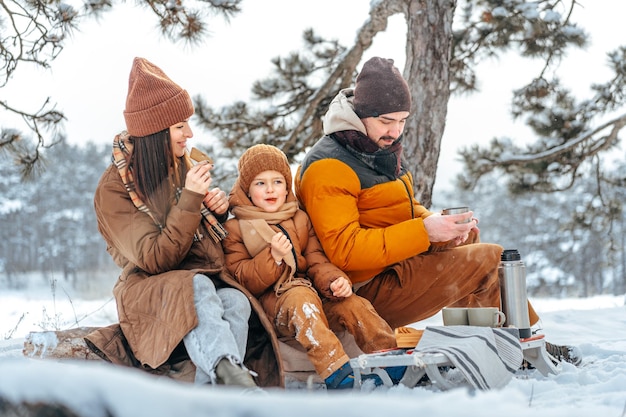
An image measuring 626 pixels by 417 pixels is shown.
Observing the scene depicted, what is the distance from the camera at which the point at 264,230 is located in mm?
2764

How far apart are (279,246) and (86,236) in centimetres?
3267

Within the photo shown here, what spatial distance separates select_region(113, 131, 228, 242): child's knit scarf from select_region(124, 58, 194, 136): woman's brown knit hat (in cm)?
6

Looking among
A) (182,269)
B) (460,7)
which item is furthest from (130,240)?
(460,7)

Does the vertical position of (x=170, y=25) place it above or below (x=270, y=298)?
above

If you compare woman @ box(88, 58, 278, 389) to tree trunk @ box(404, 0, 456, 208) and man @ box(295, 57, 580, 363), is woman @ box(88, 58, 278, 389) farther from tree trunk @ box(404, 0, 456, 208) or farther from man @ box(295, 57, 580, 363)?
tree trunk @ box(404, 0, 456, 208)

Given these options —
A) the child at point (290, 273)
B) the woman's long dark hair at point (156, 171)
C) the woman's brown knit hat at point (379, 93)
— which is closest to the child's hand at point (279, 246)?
the child at point (290, 273)

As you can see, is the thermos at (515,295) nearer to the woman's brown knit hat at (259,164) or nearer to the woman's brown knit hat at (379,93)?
the woman's brown knit hat at (379,93)

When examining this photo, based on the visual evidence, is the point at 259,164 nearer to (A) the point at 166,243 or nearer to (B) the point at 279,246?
(B) the point at 279,246

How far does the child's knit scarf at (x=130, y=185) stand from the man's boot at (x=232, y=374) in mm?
743

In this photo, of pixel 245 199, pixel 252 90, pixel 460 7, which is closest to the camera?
pixel 245 199

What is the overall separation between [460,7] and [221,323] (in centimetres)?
521

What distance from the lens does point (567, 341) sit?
379 centimetres

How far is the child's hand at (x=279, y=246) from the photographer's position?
264 centimetres

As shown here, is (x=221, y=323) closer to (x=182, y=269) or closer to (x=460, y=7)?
(x=182, y=269)
